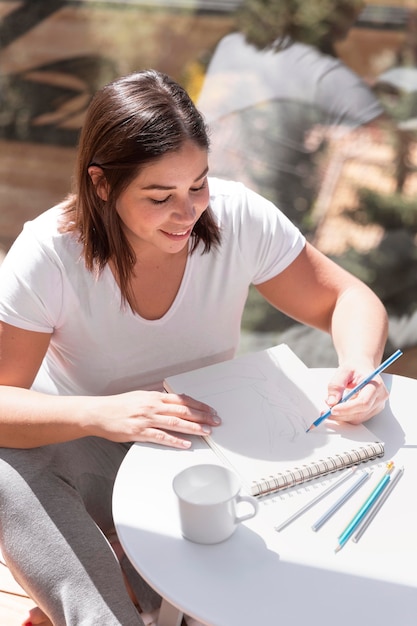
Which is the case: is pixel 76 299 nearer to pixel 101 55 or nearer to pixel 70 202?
pixel 70 202

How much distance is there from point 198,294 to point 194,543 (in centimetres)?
59

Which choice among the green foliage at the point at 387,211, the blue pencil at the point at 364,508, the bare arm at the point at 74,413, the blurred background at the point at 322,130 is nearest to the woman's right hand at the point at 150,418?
the bare arm at the point at 74,413

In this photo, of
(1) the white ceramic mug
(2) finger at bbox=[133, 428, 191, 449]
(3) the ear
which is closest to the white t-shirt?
(3) the ear

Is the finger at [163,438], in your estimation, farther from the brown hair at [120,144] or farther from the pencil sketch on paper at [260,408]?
the brown hair at [120,144]

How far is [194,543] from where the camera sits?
3.58 feet

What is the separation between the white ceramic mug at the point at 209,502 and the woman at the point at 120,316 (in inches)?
6.7

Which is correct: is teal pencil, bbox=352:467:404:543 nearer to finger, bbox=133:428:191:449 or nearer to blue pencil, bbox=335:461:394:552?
blue pencil, bbox=335:461:394:552

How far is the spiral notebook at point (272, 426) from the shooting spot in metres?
1.20

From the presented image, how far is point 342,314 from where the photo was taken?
5.03ft

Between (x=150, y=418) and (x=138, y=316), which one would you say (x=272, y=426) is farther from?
(x=138, y=316)

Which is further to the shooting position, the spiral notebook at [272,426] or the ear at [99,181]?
the ear at [99,181]

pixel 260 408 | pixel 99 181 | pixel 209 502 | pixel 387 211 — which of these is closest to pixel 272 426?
pixel 260 408

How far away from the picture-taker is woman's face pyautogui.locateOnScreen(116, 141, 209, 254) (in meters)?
1.33

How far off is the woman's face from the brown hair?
0.01m
